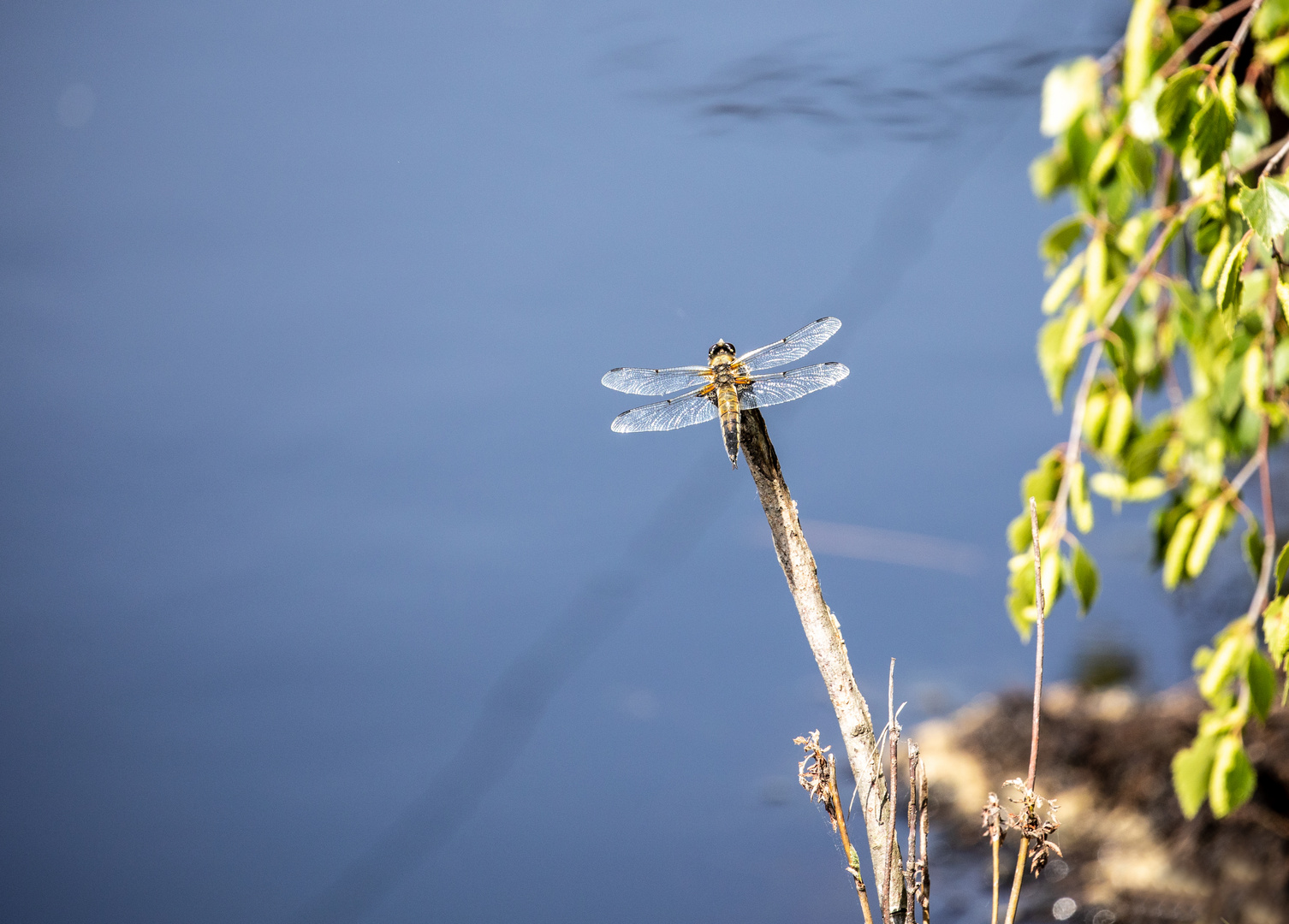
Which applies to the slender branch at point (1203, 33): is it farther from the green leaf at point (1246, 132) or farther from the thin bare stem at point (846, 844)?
the thin bare stem at point (846, 844)

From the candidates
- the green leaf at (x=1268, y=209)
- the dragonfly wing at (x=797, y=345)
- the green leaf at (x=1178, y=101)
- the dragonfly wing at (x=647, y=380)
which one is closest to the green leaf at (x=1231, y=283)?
Result: the green leaf at (x=1268, y=209)

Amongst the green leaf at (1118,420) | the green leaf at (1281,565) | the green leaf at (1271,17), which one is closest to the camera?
the green leaf at (1281,565)

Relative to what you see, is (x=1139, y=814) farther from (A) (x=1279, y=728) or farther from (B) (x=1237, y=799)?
(B) (x=1237, y=799)

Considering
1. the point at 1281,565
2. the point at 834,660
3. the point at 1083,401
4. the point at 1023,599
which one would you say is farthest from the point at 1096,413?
the point at 834,660

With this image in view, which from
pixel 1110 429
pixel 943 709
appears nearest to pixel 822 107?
pixel 1110 429

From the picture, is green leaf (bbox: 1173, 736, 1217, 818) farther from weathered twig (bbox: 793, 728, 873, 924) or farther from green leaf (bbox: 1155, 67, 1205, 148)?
green leaf (bbox: 1155, 67, 1205, 148)

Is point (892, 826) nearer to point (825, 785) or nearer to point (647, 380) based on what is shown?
point (825, 785)
